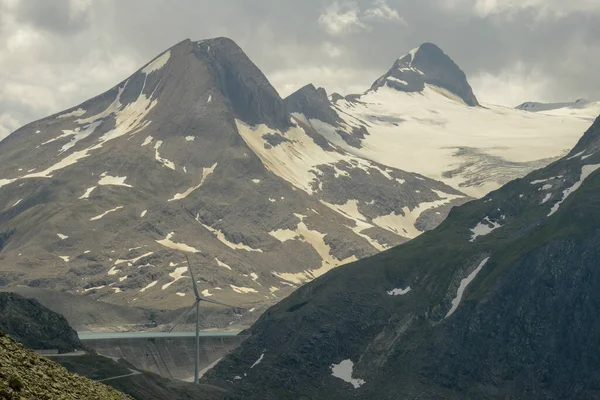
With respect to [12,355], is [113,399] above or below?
below

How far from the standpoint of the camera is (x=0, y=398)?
177ft

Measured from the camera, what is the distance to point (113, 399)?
69000mm

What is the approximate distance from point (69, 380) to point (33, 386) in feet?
25.6

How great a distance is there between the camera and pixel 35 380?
61219mm

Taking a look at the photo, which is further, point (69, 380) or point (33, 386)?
point (69, 380)

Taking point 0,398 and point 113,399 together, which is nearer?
point 0,398

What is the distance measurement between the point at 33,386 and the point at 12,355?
4.90 metres

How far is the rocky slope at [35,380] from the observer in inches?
2240

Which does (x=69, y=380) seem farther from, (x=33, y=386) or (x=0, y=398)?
(x=0, y=398)

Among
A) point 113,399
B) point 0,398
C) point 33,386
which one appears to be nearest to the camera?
point 0,398

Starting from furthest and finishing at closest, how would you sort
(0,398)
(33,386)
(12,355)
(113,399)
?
1. (113,399)
2. (12,355)
3. (33,386)
4. (0,398)

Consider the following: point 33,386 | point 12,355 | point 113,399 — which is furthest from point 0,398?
point 113,399

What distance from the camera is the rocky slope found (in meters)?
56.9

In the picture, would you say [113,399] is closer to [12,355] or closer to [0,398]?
[12,355]
